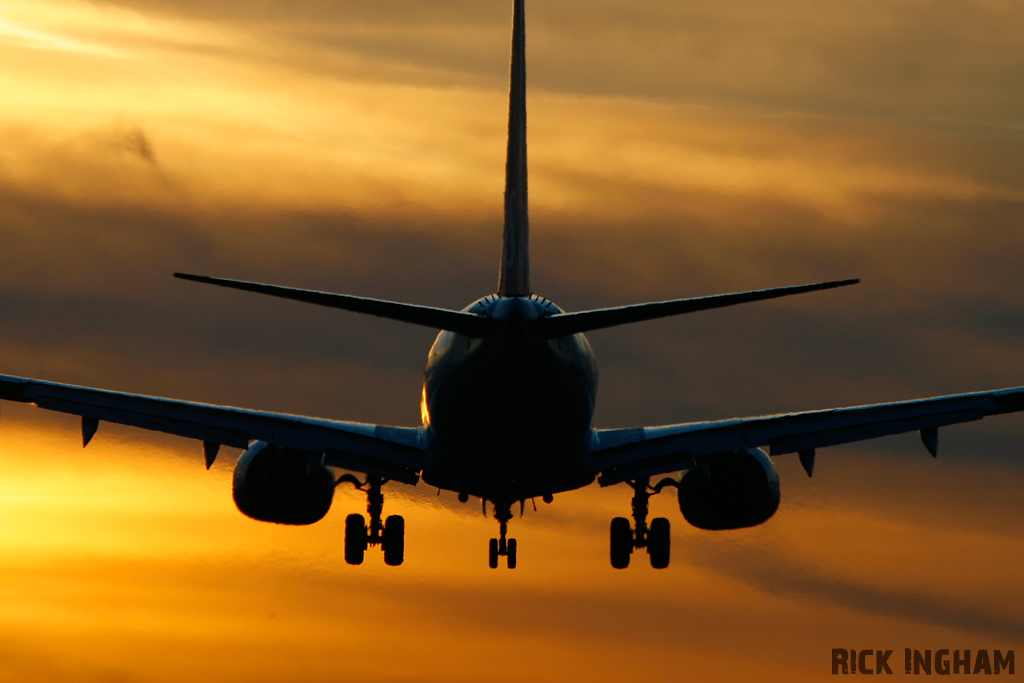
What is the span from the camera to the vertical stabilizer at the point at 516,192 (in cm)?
4159

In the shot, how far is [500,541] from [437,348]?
31.5ft

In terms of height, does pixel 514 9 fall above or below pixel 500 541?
above

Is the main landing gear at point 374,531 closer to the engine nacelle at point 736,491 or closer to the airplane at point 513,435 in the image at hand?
Result: the airplane at point 513,435

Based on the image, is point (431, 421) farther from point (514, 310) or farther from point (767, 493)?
point (767, 493)

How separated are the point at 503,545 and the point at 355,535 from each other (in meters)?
5.62

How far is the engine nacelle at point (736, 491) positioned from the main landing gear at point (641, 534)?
1.87 metres

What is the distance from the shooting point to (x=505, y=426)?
33.1 meters

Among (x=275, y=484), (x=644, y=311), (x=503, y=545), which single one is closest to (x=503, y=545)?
(x=503, y=545)

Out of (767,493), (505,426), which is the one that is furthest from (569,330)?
(767,493)

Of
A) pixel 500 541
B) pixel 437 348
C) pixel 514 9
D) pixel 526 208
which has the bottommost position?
pixel 500 541

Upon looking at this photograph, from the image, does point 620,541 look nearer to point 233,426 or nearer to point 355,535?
point 355,535

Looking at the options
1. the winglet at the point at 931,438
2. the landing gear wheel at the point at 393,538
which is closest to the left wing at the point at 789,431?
the winglet at the point at 931,438

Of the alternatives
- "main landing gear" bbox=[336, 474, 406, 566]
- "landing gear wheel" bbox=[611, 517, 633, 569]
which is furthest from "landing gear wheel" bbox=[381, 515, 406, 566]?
"landing gear wheel" bbox=[611, 517, 633, 569]

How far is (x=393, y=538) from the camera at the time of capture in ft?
153
